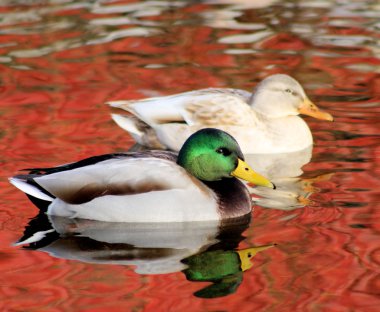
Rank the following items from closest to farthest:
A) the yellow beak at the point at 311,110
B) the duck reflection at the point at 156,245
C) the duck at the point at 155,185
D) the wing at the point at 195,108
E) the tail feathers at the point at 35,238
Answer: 1. the duck reflection at the point at 156,245
2. the tail feathers at the point at 35,238
3. the duck at the point at 155,185
4. the wing at the point at 195,108
5. the yellow beak at the point at 311,110

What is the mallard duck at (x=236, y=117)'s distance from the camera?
10.8 m

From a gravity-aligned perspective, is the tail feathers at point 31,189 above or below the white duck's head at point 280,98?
above

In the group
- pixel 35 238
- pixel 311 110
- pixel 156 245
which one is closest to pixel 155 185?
pixel 156 245

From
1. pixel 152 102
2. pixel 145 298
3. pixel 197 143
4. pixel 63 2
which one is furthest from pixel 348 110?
pixel 63 2

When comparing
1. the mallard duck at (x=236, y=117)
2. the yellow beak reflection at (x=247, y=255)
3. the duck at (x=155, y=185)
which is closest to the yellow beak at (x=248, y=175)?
the duck at (x=155, y=185)

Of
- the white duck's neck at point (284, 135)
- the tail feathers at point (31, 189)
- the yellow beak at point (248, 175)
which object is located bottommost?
the white duck's neck at point (284, 135)

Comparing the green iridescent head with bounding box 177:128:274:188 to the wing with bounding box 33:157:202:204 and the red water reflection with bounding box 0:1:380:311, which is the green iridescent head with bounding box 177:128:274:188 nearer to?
the wing with bounding box 33:157:202:204

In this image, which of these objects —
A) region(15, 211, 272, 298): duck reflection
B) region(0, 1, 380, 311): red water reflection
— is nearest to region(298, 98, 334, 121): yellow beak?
region(0, 1, 380, 311): red water reflection

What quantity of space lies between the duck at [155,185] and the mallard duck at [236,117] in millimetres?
1921

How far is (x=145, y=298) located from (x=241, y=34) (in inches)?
327

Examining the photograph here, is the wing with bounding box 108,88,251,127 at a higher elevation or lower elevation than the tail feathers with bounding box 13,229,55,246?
lower

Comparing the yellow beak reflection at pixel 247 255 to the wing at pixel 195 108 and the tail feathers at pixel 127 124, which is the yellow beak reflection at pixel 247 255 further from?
the tail feathers at pixel 127 124

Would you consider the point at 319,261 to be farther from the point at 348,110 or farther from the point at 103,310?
the point at 348,110

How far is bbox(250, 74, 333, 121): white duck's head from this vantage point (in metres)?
11.0
